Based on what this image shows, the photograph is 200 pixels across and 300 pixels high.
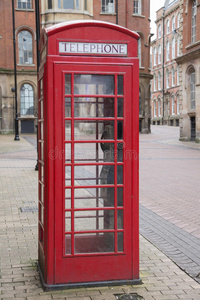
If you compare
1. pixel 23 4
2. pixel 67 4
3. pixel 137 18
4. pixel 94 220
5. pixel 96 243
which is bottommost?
pixel 96 243

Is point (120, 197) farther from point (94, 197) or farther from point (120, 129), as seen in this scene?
point (120, 129)

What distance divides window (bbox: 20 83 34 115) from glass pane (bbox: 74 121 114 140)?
35840 millimetres

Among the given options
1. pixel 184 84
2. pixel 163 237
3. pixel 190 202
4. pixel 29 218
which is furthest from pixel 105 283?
pixel 184 84

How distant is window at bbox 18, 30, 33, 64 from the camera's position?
130ft

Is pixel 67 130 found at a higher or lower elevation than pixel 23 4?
lower

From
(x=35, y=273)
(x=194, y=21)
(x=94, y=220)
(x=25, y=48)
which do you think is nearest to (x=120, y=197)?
(x=94, y=220)

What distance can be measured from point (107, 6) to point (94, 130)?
39.0m

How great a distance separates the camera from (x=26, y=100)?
39.3m

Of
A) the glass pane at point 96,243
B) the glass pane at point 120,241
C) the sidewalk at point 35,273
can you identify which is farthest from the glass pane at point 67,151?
the sidewalk at point 35,273

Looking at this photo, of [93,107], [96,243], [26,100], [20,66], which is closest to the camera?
[93,107]

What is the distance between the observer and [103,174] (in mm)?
4355

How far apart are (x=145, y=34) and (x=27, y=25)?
12.1 m

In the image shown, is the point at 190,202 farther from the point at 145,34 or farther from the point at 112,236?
the point at 145,34

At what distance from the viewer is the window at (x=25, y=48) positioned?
39531mm
